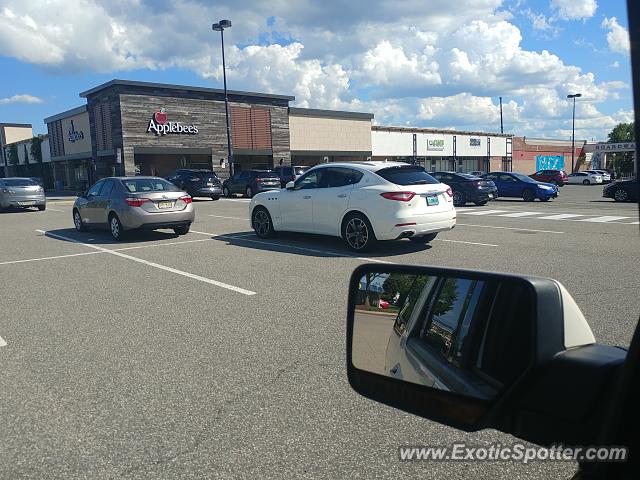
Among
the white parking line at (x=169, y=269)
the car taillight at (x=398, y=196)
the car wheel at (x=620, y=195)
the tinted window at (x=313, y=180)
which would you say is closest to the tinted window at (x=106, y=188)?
the white parking line at (x=169, y=269)

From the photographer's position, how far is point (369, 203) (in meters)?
9.48

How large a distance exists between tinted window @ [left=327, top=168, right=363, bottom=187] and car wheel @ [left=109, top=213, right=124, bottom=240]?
5283mm

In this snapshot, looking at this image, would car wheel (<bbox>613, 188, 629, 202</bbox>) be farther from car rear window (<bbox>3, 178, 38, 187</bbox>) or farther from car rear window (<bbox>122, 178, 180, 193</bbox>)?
car rear window (<bbox>3, 178, 38, 187</bbox>)

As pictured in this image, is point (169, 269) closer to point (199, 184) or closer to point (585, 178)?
point (199, 184)

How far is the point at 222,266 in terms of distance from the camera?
8.69 metres

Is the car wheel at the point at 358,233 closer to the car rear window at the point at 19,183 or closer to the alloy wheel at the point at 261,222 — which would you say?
the alloy wheel at the point at 261,222

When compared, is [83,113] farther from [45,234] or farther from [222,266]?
[222,266]

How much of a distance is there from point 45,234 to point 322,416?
13.2 m

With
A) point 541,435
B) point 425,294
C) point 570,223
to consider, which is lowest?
point 570,223

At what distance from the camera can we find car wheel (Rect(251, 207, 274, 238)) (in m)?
11.8

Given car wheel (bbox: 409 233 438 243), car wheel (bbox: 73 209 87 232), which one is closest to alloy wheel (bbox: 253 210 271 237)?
car wheel (bbox: 409 233 438 243)

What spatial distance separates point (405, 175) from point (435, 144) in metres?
50.1

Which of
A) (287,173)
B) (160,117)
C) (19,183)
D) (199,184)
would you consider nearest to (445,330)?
(19,183)

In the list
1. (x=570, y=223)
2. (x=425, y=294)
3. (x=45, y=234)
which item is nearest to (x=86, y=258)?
(x=45, y=234)
